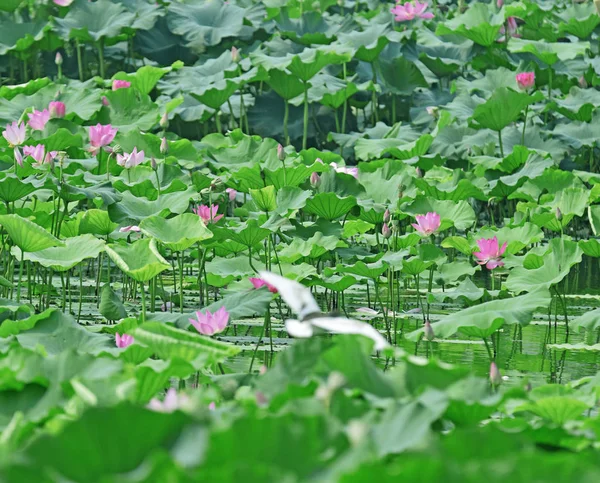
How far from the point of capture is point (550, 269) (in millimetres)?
3545

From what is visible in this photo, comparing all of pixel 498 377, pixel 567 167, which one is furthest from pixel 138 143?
pixel 498 377

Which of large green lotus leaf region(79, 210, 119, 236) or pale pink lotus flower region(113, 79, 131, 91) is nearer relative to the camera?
large green lotus leaf region(79, 210, 119, 236)

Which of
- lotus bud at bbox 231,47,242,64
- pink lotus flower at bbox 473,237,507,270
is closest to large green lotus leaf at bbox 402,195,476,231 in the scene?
pink lotus flower at bbox 473,237,507,270

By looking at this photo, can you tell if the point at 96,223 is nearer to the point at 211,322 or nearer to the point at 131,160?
the point at 131,160

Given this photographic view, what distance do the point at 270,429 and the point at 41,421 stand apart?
575 millimetres

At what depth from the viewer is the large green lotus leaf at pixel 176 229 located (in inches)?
134

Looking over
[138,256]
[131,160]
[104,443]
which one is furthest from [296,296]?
[131,160]

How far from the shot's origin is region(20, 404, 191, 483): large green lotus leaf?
124cm

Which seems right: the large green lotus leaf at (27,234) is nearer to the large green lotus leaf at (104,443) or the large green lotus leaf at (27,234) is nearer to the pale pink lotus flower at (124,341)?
the pale pink lotus flower at (124,341)

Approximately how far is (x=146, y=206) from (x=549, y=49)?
A: 11.3 feet

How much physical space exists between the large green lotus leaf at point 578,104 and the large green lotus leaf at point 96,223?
2.98 meters

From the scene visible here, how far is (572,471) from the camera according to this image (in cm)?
116

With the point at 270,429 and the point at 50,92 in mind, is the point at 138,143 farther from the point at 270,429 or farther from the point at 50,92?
the point at 270,429

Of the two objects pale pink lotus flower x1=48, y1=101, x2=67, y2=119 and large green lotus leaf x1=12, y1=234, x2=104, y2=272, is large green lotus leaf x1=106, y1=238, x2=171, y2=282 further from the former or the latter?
pale pink lotus flower x1=48, y1=101, x2=67, y2=119
